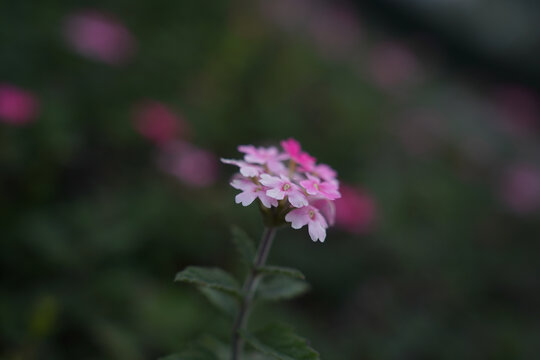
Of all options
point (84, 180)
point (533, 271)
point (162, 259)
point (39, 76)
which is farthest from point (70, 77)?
point (533, 271)

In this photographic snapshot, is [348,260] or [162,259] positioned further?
[348,260]

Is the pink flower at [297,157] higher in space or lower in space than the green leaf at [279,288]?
higher

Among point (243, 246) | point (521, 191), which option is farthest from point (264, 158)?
point (521, 191)

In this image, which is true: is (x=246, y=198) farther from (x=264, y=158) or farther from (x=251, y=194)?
(x=264, y=158)

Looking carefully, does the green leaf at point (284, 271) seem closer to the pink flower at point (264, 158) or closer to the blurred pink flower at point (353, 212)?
the pink flower at point (264, 158)

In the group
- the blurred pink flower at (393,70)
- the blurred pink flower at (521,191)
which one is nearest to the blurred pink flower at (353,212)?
the blurred pink flower at (521,191)

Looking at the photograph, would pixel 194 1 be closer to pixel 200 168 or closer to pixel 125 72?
pixel 125 72
